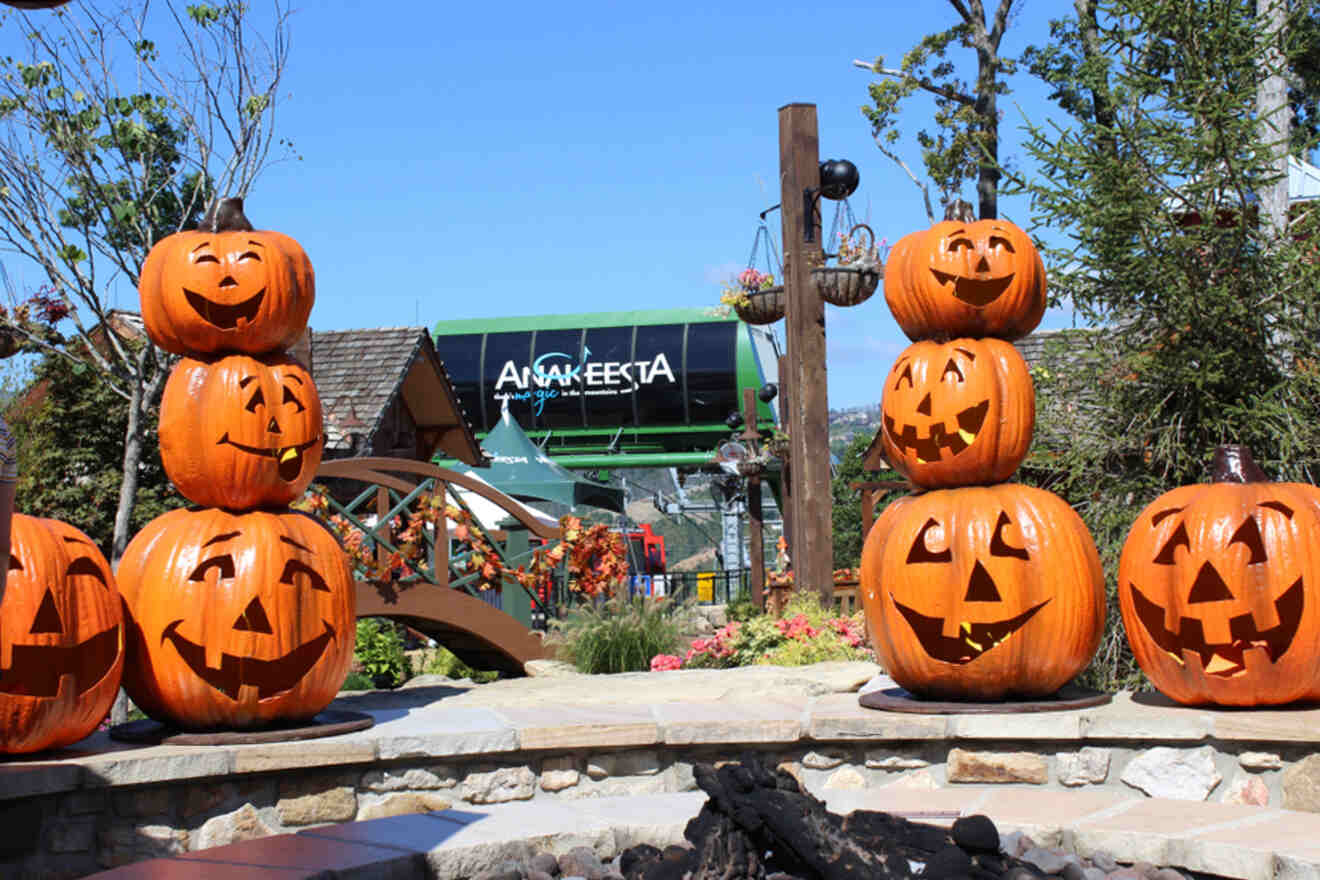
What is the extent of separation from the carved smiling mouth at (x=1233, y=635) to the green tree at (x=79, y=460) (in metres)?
11.0

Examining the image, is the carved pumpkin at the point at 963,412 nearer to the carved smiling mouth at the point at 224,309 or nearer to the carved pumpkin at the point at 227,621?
the carved pumpkin at the point at 227,621

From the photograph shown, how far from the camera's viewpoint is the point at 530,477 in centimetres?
2019

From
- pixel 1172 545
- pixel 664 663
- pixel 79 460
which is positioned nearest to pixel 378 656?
pixel 79 460

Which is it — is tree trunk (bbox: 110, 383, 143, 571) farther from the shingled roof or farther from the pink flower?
the shingled roof

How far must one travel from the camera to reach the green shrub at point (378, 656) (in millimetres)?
12930

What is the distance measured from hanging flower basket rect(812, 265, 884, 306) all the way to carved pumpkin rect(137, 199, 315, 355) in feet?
18.6

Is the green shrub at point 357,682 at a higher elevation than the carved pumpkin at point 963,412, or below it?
below

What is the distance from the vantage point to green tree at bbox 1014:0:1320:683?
7.15 metres

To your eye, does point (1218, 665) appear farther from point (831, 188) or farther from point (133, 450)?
point (133, 450)

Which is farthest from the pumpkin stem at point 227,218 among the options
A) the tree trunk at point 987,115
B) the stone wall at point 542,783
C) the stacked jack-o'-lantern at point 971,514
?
the tree trunk at point 987,115

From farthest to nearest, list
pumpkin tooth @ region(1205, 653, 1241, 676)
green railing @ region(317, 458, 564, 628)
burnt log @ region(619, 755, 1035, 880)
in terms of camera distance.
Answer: green railing @ region(317, 458, 564, 628), pumpkin tooth @ region(1205, 653, 1241, 676), burnt log @ region(619, 755, 1035, 880)

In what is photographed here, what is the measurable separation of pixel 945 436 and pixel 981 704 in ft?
3.40

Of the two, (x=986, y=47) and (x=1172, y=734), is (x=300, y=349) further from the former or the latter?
(x=986, y=47)

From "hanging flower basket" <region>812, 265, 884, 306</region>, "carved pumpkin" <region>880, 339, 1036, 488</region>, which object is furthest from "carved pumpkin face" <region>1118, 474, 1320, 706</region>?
"hanging flower basket" <region>812, 265, 884, 306</region>
